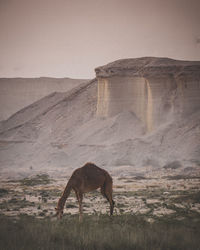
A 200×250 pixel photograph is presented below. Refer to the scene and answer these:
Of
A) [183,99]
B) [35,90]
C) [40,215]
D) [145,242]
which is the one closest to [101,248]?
[145,242]

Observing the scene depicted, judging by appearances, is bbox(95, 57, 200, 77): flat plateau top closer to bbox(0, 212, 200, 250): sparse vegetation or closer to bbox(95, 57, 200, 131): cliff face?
bbox(95, 57, 200, 131): cliff face

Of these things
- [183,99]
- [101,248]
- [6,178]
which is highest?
[183,99]

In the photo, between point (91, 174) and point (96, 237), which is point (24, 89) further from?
point (96, 237)

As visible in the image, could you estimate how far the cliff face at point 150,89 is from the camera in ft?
152

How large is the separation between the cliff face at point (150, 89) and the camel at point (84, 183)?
3630cm

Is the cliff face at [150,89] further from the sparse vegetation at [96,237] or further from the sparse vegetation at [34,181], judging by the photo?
the sparse vegetation at [96,237]

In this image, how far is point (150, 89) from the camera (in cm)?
4888

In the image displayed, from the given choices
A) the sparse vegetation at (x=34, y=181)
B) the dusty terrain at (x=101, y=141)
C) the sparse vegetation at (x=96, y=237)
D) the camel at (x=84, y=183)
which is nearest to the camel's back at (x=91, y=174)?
the camel at (x=84, y=183)

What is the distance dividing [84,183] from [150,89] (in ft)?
130

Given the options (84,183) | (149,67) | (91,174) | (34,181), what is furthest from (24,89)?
(84,183)

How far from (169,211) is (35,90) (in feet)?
331

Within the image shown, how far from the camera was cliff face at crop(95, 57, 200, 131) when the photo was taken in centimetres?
4628

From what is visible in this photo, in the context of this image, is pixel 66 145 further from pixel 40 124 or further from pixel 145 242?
pixel 145 242

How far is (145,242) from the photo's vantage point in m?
7.30
